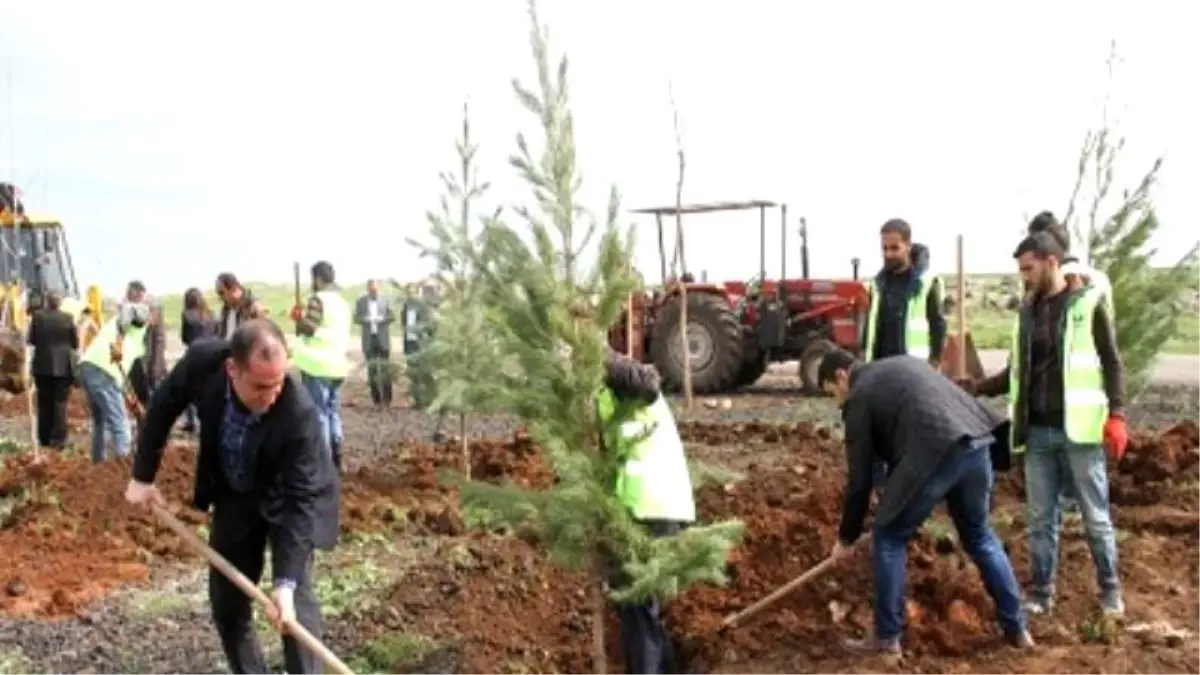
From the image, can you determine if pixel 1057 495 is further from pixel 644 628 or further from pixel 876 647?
pixel 644 628

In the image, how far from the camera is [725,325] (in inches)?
754

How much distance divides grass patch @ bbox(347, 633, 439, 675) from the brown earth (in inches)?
6.4

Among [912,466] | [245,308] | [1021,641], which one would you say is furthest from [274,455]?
[245,308]

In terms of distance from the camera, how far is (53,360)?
1443 centimetres

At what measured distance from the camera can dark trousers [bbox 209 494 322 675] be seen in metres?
5.41

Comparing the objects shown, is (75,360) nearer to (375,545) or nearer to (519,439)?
(519,439)

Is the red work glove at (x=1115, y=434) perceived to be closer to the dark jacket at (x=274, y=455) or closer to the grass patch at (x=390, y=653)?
the grass patch at (x=390, y=653)

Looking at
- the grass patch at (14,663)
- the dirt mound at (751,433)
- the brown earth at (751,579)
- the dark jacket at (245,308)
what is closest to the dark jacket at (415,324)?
the dark jacket at (245,308)

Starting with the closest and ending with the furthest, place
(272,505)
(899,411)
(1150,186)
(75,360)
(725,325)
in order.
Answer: (272,505), (899,411), (1150,186), (75,360), (725,325)

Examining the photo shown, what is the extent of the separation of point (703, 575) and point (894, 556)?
0.96m

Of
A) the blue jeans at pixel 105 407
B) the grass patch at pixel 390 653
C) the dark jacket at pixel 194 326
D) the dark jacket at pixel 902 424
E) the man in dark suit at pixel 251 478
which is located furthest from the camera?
the dark jacket at pixel 194 326

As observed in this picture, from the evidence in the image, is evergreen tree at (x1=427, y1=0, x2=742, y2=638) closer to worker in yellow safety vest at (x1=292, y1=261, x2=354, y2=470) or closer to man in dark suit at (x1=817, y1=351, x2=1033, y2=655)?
man in dark suit at (x1=817, y1=351, x2=1033, y2=655)

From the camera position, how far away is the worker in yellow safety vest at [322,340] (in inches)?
430

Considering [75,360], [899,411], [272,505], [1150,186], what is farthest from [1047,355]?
[75,360]
